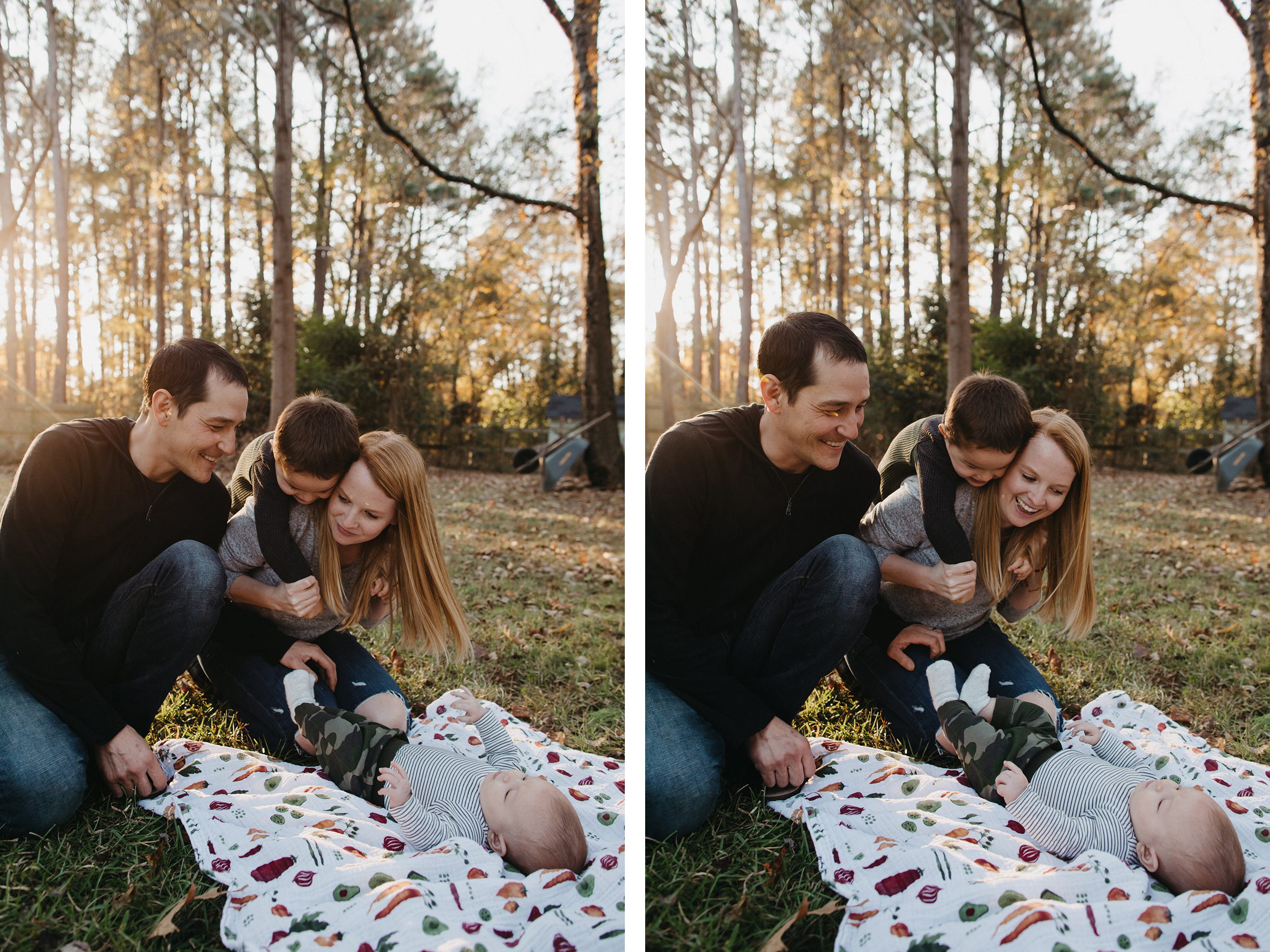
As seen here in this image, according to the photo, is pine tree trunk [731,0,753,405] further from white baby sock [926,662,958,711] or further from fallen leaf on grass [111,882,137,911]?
fallen leaf on grass [111,882,137,911]

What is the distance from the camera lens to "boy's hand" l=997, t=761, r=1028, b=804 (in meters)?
1.74

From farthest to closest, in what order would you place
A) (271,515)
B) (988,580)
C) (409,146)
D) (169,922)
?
(409,146)
(988,580)
(271,515)
(169,922)

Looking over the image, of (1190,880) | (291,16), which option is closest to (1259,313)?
(1190,880)

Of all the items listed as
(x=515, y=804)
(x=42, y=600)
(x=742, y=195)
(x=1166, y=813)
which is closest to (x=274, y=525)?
(x=42, y=600)

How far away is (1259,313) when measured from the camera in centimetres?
234

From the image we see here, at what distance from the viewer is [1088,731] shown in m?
1.98

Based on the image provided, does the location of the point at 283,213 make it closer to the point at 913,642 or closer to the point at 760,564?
the point at 760,564

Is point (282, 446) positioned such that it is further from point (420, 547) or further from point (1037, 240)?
point (1037, 240)

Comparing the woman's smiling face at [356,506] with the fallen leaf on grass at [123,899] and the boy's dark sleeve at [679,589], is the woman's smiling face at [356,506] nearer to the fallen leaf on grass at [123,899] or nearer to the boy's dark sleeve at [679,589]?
the boy's dark sleeve at [679,589]

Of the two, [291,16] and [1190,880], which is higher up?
[291,16]

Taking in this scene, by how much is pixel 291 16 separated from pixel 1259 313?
291cm

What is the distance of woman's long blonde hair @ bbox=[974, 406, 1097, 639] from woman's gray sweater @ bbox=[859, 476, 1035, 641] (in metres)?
0.04

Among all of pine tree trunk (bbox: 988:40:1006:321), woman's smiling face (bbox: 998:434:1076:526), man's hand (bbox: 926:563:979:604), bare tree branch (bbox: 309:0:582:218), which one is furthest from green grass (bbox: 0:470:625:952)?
pine tree trunk (bbox: 988:40:1006:321)

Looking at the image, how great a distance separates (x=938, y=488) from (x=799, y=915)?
98 centimetres
